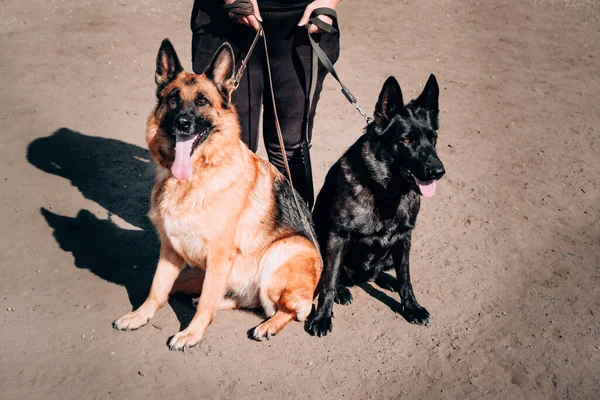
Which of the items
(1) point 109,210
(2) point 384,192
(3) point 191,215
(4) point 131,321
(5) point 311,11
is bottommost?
(1) point 109,210

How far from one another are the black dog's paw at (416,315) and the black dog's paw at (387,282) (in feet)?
1.23

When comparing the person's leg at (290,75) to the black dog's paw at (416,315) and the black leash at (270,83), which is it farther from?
the black dog's paw at (416,315)

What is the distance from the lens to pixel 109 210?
5.18 meters

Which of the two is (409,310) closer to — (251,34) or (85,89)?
(251,34)

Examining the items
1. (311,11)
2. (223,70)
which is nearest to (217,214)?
(223,70)

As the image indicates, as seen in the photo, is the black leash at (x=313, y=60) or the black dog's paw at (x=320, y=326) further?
the black dog's paw at (x=320, y=326)

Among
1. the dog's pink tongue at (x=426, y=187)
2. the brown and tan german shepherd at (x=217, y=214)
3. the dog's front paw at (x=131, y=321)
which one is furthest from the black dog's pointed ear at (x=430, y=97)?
the dog's front paw at (x=131, y=321)

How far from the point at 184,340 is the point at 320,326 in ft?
3.36

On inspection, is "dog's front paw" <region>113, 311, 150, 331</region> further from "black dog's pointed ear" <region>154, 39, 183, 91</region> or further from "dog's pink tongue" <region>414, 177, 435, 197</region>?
"dog's pink tongue" <region>414, 177, 435, 197</region>

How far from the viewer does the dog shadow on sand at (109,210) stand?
4355 millimetres

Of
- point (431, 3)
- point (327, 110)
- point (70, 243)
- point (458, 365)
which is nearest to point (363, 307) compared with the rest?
point (458, 365)

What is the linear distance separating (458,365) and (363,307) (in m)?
0.90

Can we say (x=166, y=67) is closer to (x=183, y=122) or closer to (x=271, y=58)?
(x=183, y=122)

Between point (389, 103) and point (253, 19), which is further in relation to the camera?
point (389, 103)
